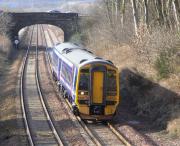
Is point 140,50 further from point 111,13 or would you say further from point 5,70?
point 111,13

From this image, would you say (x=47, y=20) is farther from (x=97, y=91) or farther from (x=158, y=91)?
(x=97, y=91)

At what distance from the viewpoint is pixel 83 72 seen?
76.7ft

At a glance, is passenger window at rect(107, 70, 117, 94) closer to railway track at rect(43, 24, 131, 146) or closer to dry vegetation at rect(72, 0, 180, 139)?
railway track at rect(43, 24, 131, 146)

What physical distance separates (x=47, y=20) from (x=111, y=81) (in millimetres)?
47944

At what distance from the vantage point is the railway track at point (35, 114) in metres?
20.8

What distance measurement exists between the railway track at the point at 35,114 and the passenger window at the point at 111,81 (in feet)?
9.79

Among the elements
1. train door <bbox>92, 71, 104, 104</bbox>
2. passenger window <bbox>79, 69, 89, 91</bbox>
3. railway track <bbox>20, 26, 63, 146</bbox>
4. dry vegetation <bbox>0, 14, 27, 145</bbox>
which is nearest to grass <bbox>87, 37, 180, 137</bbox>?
train door <bbox>92, 71, 104, 104</bbox>

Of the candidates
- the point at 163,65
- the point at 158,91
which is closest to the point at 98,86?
the point at 158,91

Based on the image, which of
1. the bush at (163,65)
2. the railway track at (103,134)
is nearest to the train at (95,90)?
the railway track at (103,134)

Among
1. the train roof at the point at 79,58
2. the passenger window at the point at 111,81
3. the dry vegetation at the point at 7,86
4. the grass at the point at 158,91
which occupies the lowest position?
the dry vegetation at the point at 7,86

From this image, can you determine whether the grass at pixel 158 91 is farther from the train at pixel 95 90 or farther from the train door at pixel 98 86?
the train door at pixel 98 86

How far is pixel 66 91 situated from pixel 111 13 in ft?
95.3

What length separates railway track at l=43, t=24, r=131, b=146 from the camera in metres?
20.0

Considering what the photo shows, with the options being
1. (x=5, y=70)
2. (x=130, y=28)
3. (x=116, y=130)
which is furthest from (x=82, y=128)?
(x=5, y=70)
